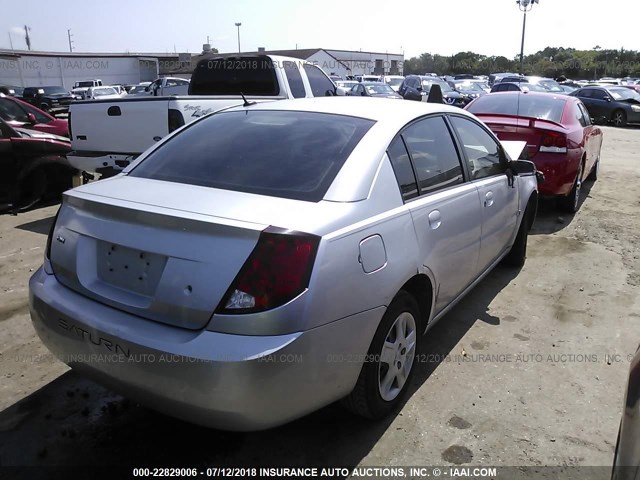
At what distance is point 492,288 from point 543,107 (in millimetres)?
3916

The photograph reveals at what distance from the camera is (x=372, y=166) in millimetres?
2662

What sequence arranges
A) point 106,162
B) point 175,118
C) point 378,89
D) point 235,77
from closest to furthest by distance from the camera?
point 175,118
point 106,162
point 235,77
point 378,89

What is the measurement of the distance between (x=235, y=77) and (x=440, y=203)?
583 cm

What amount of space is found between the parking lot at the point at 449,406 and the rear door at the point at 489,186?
57cm

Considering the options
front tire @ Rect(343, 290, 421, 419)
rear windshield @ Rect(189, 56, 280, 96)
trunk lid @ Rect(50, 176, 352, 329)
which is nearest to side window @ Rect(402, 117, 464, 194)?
front tire @ Rect(343, 290, 421, 419)

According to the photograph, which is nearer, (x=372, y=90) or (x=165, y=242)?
(x=165, y=242)

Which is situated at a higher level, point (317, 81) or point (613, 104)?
point (317, 81)

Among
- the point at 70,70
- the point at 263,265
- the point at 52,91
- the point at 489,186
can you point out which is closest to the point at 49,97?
the point at 52,91

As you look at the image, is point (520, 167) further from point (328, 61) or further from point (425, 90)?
point (328, 61)

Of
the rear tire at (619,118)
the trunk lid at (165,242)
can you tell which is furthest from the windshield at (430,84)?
the trunk lid at (165,242)

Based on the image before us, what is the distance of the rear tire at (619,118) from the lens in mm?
21266

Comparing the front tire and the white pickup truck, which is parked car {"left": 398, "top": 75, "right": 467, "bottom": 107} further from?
the front tire

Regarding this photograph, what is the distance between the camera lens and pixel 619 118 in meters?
21.5

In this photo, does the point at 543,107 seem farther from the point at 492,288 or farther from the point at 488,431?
the point at 488,431
